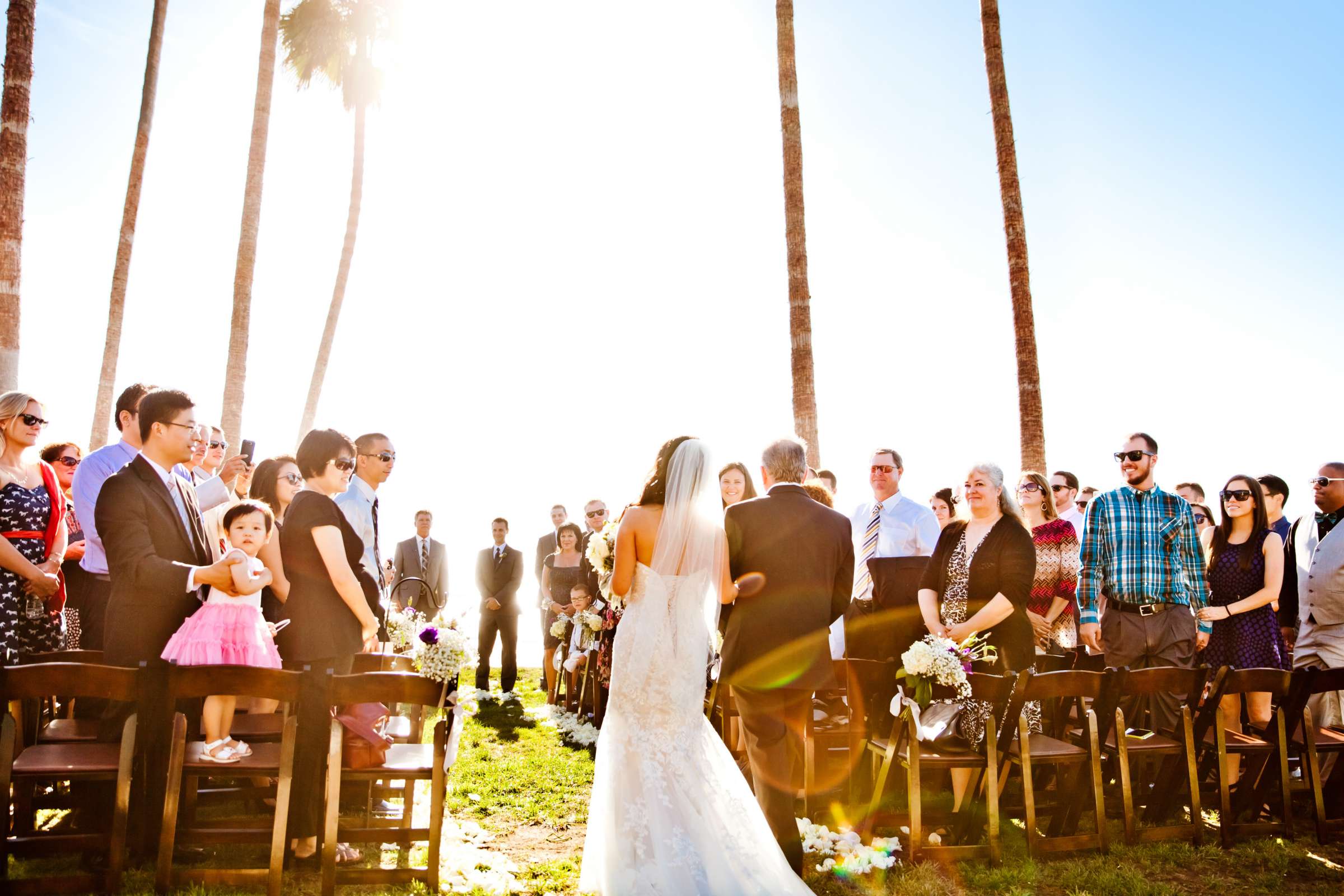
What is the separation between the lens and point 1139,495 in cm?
671

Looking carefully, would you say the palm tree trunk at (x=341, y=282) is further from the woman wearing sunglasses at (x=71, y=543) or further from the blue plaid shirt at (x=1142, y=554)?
the blue plaid shirt at (x=1142, y=554)

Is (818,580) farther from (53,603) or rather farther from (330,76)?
(330,76)

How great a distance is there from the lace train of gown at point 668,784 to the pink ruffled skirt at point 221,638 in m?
2.02

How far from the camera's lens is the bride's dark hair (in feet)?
15.2

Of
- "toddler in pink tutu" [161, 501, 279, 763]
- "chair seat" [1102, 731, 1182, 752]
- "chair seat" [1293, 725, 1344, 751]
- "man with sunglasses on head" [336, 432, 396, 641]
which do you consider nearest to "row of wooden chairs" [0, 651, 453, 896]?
"toddler in pink tutu" [161, 501, 279, 763]

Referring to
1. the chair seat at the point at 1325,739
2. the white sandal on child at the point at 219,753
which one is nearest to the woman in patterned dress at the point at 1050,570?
the chair seat at the point at 1325,739

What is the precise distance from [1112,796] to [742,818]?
3547mm

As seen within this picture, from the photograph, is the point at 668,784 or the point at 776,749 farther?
the point at 776,749

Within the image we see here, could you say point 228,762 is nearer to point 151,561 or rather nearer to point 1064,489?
point 151,561

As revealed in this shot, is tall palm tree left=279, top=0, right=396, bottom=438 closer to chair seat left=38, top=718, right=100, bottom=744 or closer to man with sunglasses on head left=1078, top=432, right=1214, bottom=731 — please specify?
chair seat left=38, top=718, right=100, bottom=744

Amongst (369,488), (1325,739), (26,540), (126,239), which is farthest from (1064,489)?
(126,239)

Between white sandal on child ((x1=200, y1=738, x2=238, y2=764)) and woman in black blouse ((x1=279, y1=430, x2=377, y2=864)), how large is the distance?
1.38 ft

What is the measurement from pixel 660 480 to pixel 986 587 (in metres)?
2.49

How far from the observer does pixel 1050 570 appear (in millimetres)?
7098
